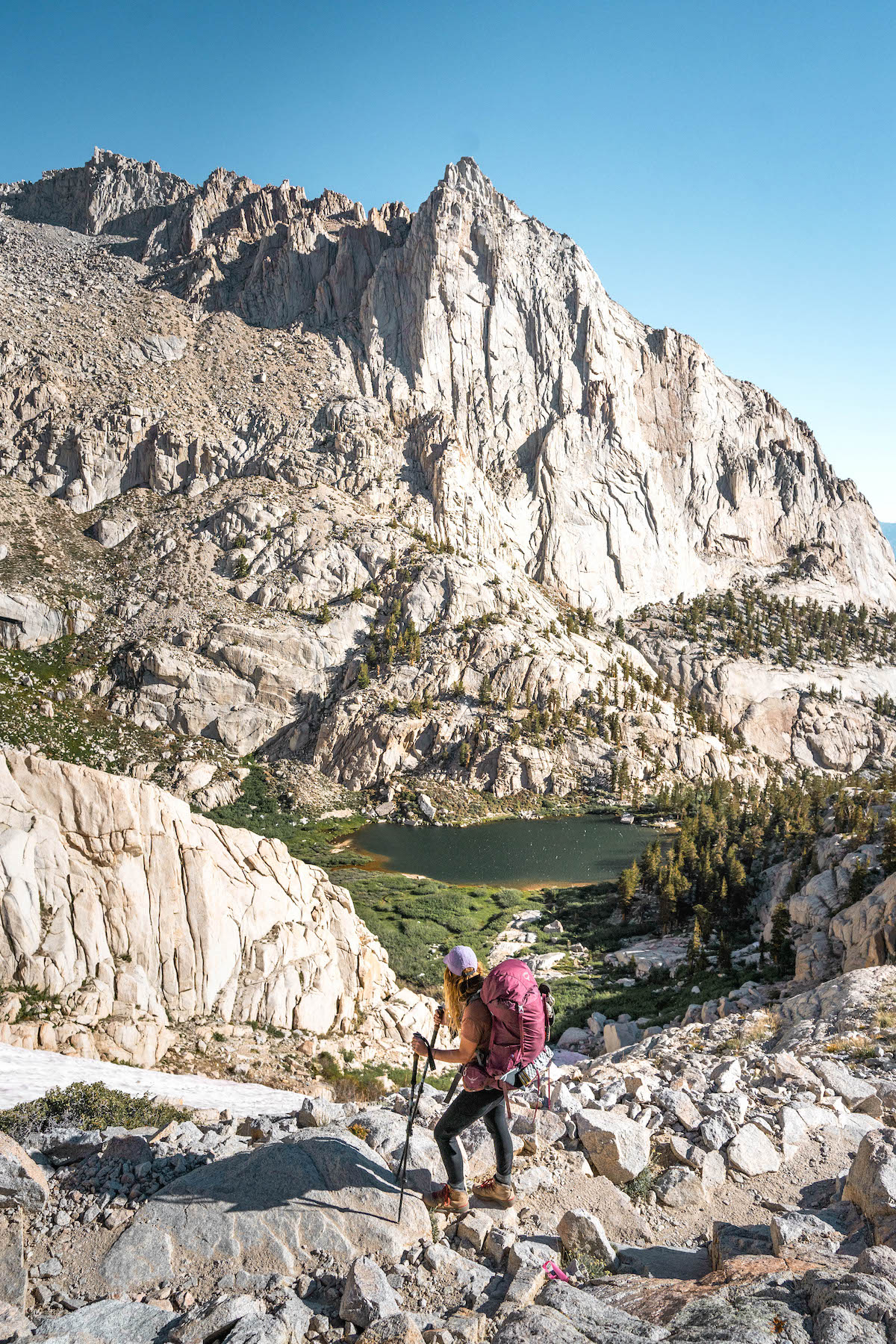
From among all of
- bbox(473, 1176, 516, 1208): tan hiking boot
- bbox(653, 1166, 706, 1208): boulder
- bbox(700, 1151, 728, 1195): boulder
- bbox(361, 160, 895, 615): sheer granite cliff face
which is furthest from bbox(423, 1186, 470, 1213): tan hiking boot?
bbox(361, 160, 895, 615): sheer granite cliff face

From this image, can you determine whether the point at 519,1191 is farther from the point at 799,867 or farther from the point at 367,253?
the point at 367,253

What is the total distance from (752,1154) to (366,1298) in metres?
4.63

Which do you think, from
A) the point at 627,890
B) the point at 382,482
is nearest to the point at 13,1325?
the point at 627,890

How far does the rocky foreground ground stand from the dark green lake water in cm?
3915

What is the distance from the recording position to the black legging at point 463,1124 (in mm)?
5566

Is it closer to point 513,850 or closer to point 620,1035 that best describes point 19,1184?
point 620,1035

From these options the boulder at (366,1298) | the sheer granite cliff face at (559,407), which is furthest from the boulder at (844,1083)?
the sheer granite cliff face at (559,407)

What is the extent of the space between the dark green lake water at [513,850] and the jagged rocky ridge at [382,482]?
9851mm

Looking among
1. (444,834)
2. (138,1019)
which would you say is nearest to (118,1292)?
(138,1019)

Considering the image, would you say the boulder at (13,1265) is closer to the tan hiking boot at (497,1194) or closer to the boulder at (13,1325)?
the boulder at (13,1325)

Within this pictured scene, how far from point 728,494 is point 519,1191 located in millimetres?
135566

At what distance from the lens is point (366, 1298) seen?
4152mm

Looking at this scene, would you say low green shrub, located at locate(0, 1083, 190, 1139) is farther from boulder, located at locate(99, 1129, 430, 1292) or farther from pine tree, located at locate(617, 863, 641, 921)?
pine tree, located at locate(617, 863, 641, 921)

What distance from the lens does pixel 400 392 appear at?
10719cm
